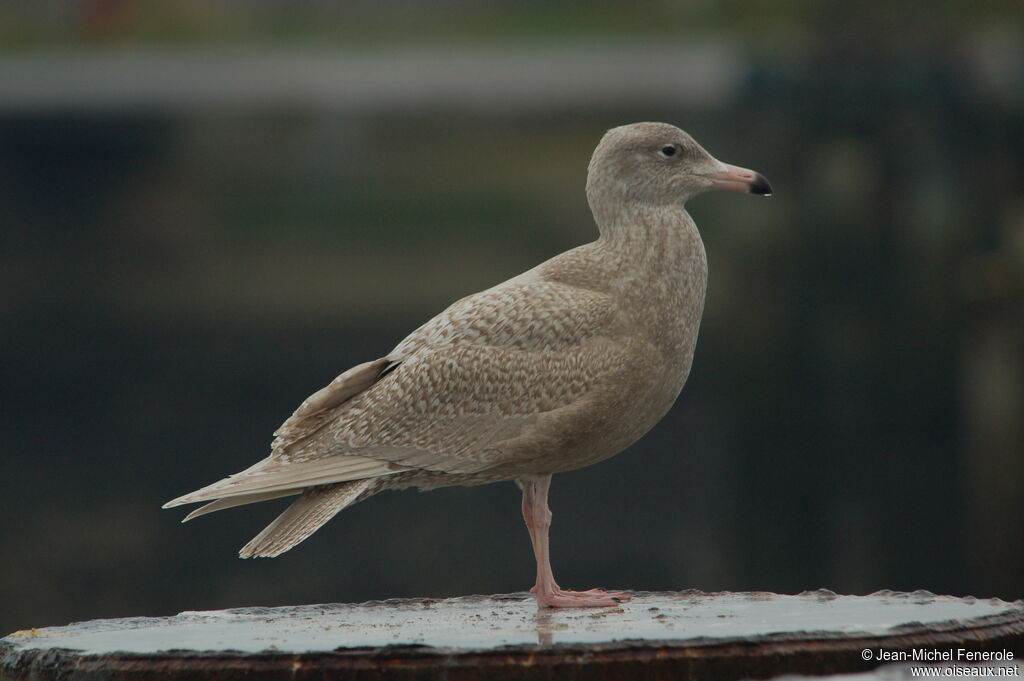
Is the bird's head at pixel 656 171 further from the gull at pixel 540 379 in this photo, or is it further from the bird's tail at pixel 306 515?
the bird's tail at pixel 306 515

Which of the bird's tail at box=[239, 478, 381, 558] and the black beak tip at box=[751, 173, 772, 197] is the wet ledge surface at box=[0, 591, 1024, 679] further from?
the black beak tip at box=[751, 173, 772, 197]

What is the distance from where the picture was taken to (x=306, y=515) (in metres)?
6.02

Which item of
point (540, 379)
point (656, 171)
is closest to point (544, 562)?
point (540, 379)

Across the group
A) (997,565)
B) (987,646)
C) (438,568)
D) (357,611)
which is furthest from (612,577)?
(987,646)

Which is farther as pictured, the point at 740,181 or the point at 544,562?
the point at 740,181

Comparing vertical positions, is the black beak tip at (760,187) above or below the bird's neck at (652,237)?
above

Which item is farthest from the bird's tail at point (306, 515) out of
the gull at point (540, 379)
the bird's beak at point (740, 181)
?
the bird's beak at point (740, 181)

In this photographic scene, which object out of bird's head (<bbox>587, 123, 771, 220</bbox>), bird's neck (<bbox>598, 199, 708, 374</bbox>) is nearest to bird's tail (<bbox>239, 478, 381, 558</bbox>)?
bird's neck (<bbox>598, 199, 708, 374</bbox>)

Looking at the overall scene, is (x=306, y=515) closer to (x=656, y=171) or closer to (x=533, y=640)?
(x=533, y=640)

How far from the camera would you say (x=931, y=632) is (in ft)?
17.0

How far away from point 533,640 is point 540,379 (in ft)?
4.36

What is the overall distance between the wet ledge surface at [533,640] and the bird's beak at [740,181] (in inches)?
72.7

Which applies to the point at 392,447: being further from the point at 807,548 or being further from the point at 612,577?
the point at 807,548

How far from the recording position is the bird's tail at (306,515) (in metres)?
5.89
